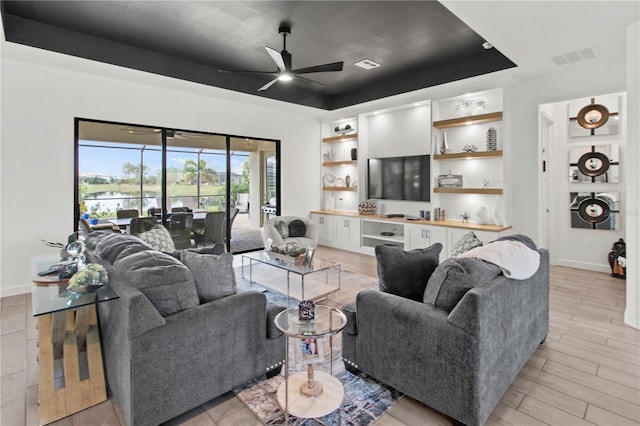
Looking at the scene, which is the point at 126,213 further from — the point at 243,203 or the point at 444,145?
the point at 444,145

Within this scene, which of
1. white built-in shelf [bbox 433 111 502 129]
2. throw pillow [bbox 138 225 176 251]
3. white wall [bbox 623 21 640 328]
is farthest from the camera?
white built-in shelf [bbox 433 111 502 129]

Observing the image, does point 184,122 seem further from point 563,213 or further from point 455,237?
point 563,213

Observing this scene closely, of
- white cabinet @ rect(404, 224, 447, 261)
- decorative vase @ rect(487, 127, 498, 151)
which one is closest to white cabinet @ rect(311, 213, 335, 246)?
white cabinet @ rect(404, 224, 447, 261)

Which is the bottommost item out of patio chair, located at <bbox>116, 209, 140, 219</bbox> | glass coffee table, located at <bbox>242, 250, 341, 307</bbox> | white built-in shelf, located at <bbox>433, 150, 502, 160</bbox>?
glass coffee table, located at <bbox>242, 250, 341, 307</bbox>

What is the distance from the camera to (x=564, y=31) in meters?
3.40

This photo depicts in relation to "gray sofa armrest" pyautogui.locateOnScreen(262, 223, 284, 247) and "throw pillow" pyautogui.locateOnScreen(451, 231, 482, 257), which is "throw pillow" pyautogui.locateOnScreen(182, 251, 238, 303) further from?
"gray sofa armrest" pyautogui.locateOnScreen(262, 223, 284, 247)

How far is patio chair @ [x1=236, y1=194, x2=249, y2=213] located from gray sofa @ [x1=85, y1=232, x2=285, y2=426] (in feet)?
14.1

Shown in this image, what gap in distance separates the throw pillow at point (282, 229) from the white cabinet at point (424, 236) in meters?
2.14

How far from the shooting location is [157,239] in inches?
156

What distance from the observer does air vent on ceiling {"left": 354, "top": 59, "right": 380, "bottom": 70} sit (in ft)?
16.8

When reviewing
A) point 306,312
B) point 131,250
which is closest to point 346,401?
point 306,312

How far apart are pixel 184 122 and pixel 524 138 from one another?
18.1 ft

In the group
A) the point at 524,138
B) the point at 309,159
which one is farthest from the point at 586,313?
the point at 309,159

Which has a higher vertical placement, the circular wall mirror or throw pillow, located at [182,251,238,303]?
the circular wall mirror
